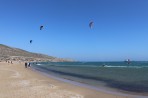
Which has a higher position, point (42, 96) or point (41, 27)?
point (41, 27)

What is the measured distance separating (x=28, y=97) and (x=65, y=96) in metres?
2.88

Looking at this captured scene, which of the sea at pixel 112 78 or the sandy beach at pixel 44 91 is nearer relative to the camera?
the sandy beach at pixel 44 91

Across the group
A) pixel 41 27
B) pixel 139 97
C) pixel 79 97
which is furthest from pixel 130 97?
pixel 41 27

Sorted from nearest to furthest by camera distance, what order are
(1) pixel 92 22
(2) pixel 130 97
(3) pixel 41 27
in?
(2) pixel 130 97
(1) pixel 92 22
(3) pixel 41 27

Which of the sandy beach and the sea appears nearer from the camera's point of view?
the sandy beach

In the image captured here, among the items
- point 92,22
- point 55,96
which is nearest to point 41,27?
point 92,22

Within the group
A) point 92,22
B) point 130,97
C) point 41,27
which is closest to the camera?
point 130,97

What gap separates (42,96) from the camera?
16.8 m

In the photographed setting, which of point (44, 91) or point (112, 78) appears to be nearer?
point (44, 91)

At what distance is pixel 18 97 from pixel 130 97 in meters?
8.97

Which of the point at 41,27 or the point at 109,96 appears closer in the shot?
the point at 109,96

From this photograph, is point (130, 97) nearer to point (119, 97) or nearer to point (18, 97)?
point (119, 97)

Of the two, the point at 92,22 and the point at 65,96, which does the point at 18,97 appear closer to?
the point at 65,96

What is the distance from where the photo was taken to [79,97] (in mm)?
17203
